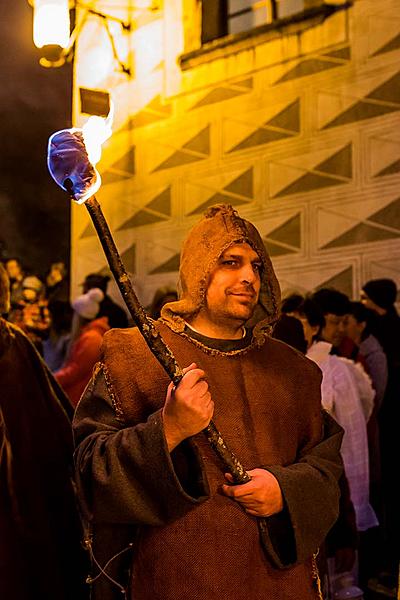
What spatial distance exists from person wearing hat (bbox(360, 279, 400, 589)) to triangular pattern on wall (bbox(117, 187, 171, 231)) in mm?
3153

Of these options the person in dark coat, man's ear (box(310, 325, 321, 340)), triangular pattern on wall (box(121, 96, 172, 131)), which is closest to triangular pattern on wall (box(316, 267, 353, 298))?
man's ear (box(310, 325, 321, 340))

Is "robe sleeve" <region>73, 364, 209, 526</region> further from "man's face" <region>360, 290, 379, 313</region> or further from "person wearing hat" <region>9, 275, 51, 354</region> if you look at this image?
"person wearing hat" <region>9, 275, 51, 354</region>

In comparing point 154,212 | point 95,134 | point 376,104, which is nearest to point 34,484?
point 95,134

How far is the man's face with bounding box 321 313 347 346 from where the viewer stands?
524 cm

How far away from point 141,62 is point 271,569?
6993 millimetres

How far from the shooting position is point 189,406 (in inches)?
87.5

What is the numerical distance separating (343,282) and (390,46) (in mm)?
1860

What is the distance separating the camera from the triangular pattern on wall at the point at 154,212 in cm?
840

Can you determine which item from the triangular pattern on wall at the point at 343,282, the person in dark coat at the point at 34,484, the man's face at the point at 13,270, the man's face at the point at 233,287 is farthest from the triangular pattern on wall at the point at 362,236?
the man's face at the point at 233,287

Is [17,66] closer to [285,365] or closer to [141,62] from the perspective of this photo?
[141,62]

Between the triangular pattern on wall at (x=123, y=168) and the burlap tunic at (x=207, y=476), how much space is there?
6265mm

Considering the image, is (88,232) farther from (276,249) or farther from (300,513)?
(300,513)

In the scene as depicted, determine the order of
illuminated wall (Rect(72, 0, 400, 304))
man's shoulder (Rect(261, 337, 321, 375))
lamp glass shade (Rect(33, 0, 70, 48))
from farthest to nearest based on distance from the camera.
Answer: lamp glass shade (Rect(33, 0, 70, 48))
illuminated wall (Rect(72, 0, 400, 304))
man's shoulder (Rect(261, 337, 321, 375))

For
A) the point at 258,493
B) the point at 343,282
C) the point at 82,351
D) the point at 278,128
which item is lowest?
the point at 82,351
